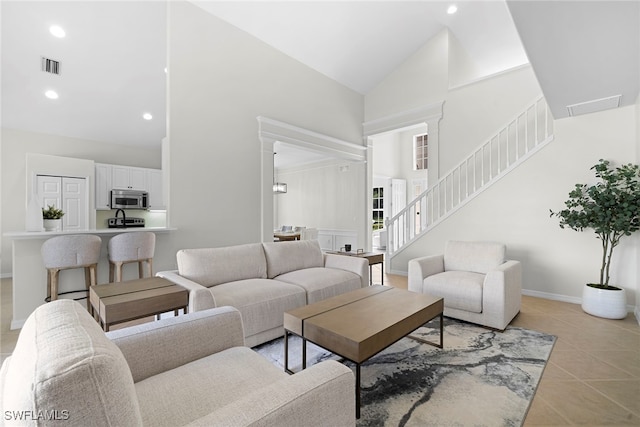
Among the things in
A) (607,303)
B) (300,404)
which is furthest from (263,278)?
(607,303)

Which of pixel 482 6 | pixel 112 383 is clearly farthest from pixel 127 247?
pixel 482 6

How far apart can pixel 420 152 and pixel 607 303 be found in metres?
6.51

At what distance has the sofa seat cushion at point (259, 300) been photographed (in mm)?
2277

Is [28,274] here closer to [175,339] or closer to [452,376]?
[175,339]

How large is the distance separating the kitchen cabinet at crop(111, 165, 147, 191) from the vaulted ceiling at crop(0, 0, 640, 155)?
2.12 ft

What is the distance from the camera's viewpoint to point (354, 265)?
330 cm

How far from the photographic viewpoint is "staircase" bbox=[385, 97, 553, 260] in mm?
4160

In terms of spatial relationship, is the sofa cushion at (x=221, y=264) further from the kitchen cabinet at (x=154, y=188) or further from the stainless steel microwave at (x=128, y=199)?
the kitchen cabinet at (x=154, y=188)

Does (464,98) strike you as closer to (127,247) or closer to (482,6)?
(482,6)

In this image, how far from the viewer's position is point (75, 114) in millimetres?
5328

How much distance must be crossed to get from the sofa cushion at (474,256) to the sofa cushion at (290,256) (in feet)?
5.24

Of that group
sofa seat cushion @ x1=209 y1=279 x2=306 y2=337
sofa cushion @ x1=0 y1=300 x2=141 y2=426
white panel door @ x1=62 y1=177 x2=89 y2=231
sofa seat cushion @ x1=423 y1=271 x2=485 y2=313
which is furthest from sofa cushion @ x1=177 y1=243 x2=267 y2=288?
white panel door @ x1=62 y1=177 x2=89 y2=231

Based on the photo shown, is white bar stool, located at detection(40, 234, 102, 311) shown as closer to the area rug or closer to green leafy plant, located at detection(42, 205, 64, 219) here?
green leafy plant, located at detection(42, 205, 64, 219)

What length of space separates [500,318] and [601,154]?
2506 mm
